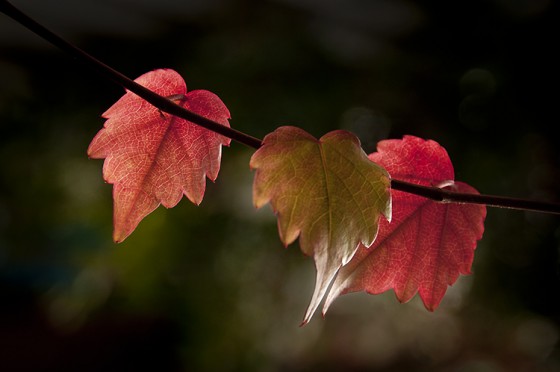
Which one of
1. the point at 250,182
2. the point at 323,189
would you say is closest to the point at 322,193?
the point at 323,189

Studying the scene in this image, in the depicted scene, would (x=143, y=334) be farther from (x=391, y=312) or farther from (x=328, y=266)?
(x=328, y=266)

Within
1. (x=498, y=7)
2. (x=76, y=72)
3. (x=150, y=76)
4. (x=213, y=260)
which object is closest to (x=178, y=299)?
(x=213, y=260)

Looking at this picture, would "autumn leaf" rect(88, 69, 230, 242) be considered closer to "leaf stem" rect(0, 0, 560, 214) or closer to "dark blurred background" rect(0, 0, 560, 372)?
"leaf stem" rect(0, 0, 560, 214)

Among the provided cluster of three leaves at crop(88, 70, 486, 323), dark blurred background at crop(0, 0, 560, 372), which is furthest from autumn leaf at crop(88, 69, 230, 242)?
dark blurred background at crop(0, 0, 560, 372)

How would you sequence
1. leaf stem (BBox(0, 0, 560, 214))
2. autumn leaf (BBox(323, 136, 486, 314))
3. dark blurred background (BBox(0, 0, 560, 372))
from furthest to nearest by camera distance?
1. dark blurred background (BBox(0, 0, 560, 372))
2. autumn leaf (BBox(323, 136, 486, 314))
3. leaf stem (BBox(0, 0, 560, 214))

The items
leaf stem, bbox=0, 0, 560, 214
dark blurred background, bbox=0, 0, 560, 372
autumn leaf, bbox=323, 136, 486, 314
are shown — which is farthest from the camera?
dark blurred background, bbox=0, 0, 560, 372

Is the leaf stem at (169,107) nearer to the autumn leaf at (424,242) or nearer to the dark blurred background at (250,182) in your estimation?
the autumn leaf at (424,242)
